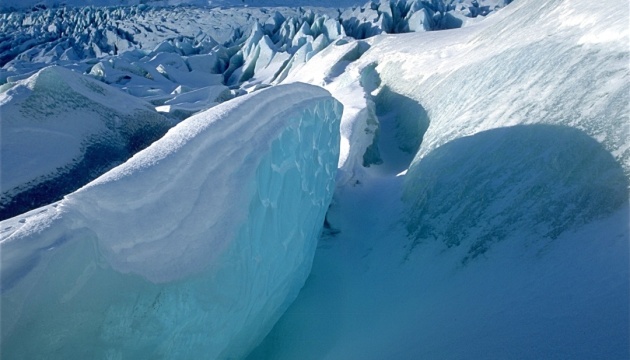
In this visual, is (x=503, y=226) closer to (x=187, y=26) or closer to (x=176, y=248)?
(x=176, y=248)

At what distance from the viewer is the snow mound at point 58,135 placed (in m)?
1.96

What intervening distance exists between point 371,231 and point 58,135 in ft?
5.01

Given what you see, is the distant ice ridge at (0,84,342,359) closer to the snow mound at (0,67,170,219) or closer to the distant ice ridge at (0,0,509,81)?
the snow mound at (0,67,170,219)

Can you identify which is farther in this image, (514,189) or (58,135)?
(58,135)

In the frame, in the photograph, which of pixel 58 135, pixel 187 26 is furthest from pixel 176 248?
pixel 187 26

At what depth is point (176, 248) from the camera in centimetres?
112

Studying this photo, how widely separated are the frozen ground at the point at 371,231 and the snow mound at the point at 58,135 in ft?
0.40

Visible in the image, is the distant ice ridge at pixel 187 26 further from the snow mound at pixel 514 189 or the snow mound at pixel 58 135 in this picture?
the snow mound at pixel 514 189

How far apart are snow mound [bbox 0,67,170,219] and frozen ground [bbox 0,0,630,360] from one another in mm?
123

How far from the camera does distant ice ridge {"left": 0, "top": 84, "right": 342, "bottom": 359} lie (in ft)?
2.90

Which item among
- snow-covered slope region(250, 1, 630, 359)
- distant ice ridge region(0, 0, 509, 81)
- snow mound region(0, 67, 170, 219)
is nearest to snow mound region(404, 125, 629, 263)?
snow-covered slope region(250, 1, 630, 359)

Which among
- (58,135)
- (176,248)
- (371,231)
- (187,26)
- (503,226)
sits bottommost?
(187,26)

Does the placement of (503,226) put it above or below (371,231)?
above

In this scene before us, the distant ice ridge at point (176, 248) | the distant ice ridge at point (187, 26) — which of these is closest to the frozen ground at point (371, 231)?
the distant ice ridge at point (176, 248)
